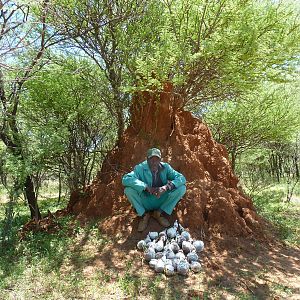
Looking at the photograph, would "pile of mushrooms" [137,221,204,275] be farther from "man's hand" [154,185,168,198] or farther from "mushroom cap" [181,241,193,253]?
"man's hand" [154,185,168,198]

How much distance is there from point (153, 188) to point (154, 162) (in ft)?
1.37

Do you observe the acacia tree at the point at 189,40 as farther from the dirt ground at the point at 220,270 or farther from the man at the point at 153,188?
the dirt ground at the point at 220,270

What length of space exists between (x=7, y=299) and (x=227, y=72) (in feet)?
14.6

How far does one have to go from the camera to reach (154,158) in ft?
18.4

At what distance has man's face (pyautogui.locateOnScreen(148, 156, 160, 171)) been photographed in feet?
18.4

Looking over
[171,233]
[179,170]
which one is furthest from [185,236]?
[179,170]

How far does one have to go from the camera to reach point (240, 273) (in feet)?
15.8

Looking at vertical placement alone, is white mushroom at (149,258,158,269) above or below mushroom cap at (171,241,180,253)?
below

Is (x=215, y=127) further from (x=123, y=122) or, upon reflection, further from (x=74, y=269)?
(x=74, y=269)

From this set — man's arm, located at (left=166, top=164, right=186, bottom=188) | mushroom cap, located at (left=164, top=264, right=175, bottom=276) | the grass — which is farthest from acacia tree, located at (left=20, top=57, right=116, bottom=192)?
mushroom cap, located at (left=164, top=264, right=175, bottom=276)

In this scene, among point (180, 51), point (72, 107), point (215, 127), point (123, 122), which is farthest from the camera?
point (215, 127)

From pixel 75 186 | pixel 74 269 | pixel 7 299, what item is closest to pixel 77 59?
pixel 75 186

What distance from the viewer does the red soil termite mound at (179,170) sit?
5914 millimetres

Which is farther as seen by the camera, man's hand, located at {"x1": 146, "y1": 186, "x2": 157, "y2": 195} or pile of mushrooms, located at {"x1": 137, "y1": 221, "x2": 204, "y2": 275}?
man's hand, located at {"x1": 146, "y1": 186, "x2": 157, "y2": 195}
